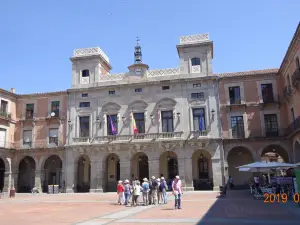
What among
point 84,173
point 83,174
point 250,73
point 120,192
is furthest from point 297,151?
point 83,174

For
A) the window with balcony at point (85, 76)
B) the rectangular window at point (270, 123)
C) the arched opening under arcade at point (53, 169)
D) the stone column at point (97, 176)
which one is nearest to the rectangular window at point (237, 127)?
the rectangular window at point (270, 123)

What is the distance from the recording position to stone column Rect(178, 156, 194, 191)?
31594 mm

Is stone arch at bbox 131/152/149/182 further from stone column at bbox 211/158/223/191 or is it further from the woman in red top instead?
the woman in red top

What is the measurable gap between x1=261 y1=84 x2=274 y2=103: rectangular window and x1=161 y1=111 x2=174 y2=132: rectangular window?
32.3 ft

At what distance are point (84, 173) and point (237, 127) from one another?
1856 centimetres

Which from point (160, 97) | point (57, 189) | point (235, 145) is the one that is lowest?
point (57, 189)

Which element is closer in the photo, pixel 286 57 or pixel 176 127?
pixel 286 57

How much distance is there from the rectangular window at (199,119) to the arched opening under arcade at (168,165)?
3.97 metres

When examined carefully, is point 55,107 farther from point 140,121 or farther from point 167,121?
point 167,121

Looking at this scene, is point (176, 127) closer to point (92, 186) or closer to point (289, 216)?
point (92, 186)

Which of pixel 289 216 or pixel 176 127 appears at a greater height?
pixel 176 127

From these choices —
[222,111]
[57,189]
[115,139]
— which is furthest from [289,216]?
[57,189]

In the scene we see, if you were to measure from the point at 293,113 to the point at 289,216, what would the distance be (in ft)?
63.5

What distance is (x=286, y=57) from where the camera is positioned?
28.3m
